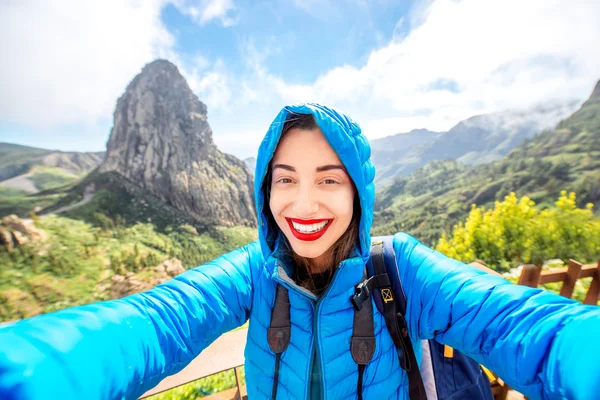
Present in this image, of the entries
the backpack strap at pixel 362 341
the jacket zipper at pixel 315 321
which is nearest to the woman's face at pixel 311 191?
the jacket zipper at pixel 315 321

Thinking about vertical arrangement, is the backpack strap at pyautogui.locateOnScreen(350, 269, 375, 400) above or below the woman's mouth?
below

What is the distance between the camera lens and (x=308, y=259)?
1.65m

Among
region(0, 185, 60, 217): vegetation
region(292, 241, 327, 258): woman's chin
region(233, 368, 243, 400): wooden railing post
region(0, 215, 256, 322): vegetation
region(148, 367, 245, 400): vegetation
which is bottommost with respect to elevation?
region(0, 215, 256, 322): vegetation

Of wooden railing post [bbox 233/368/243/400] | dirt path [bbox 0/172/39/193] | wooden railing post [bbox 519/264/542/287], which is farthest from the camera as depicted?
dirt path [bbox 0/172/39/193]

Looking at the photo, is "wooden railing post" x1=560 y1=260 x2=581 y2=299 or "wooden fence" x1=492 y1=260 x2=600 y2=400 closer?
"wooden fence" x1=492 y1=260 x2=600 y2=400

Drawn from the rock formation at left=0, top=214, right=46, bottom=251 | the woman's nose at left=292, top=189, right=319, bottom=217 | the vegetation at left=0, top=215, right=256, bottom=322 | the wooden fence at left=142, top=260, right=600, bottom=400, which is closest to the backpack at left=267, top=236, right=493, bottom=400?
the woman's nose at left=292, top=189, right=319, bottom=217

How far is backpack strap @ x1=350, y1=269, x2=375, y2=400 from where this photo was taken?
4.28 ft

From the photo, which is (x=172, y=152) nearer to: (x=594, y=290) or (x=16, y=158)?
(x=16, y=158)

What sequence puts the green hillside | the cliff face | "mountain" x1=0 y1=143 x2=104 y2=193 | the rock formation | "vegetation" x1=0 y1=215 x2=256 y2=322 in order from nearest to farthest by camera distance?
"vegetation" x1=0 y1=215 x2=256 y2=322 < the rock formation < the cliff face < "mountain" x1=0 y1=143 x2=104 y2=193 < the green hillside

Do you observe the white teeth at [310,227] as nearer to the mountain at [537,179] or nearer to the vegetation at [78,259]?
the vegetation at [78,259]

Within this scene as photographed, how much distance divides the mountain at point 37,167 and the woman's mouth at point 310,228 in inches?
3088

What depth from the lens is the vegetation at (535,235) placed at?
7801mm

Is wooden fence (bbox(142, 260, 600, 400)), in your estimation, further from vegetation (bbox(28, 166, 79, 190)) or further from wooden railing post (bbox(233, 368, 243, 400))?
vegetation (bbox(28, 166, 79, 190))

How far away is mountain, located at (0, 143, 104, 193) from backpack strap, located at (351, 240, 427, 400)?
78739 mm
